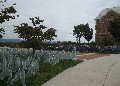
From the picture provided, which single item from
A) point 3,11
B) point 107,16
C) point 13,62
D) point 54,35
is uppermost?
point 107,16

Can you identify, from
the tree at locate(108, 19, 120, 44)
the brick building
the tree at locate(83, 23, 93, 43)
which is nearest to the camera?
the tree at locate(108, 19, 120, 44)

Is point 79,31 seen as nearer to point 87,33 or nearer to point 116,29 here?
point 87,33

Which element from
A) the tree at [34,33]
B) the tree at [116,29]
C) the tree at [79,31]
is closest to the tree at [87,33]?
the tree at [79,31]

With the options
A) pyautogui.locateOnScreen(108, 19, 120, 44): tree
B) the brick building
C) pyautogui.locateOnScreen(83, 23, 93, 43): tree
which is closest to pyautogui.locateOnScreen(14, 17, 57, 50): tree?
pyautogui.locateOnScreen(108, 19, 120, 44): tree

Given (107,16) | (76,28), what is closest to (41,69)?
(107,16)

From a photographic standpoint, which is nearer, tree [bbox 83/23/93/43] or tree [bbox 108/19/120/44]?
tree [bbox 108/19/120/44]

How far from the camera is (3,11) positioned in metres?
18.7

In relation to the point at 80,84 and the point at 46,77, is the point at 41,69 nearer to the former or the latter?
the point at 46,77

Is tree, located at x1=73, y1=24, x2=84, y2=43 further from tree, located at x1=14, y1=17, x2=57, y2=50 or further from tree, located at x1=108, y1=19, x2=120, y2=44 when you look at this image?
tree, located at x1=14, y1=17, x2=57, y2=50

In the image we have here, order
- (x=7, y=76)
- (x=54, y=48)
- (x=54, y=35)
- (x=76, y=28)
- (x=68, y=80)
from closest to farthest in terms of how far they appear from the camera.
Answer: (x=7, y=76) → (x=68, y=80) → (x=54, y=35) → (x=54, y=48) → (x=76, y=28)

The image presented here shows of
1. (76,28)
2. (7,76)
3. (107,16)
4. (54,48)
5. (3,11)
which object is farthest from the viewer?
(76,28)

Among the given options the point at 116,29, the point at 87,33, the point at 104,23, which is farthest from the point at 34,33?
the point at 87,33

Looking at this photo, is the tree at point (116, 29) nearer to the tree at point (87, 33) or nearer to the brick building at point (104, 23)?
the brick building at point (104, 23)

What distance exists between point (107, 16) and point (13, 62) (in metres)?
61.5
